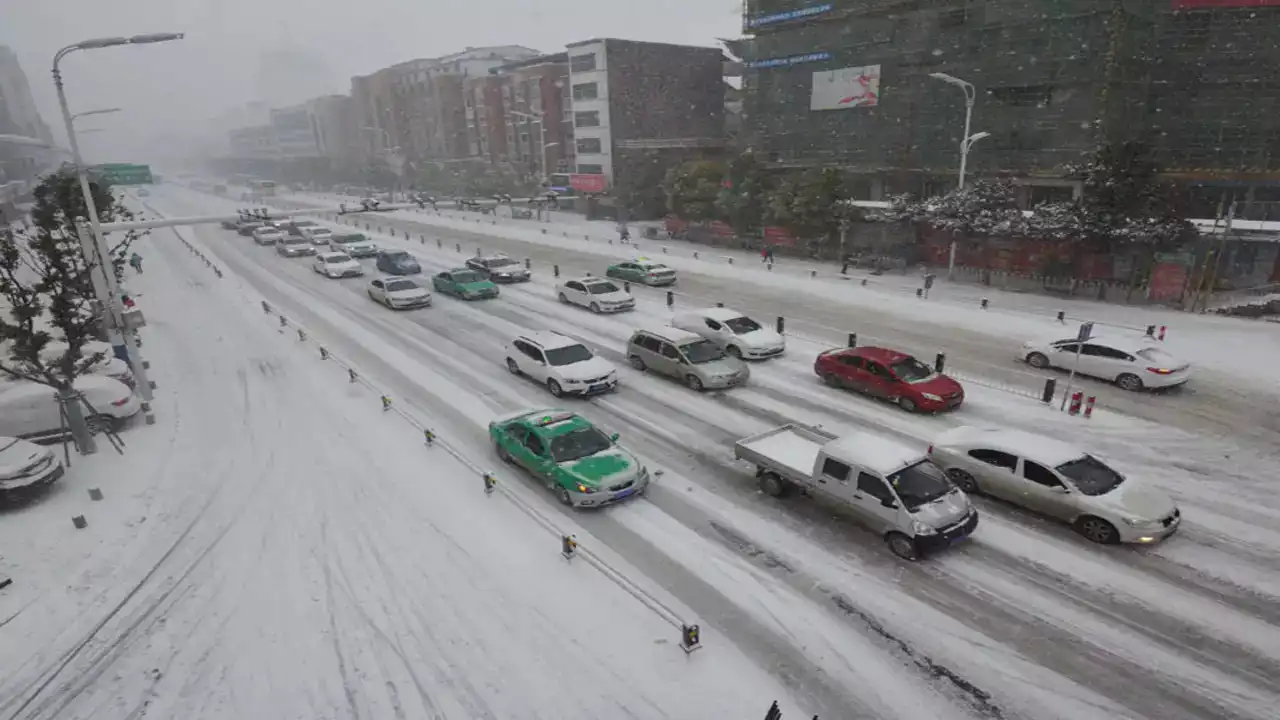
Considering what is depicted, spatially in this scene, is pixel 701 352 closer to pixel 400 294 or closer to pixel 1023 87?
pixel 400 294

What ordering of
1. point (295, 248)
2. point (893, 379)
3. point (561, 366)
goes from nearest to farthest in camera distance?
point (893, 379) → point (561, 366) → point (295, 248)

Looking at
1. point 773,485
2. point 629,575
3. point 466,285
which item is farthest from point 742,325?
point 466,285

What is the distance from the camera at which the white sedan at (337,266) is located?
3856 centimetres

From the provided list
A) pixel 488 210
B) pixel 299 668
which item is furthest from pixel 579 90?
pixel 299 668

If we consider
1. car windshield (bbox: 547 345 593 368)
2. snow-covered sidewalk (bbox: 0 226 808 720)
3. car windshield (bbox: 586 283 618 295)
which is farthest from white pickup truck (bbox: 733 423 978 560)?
car windshield (bbox: 586 283 618 295)

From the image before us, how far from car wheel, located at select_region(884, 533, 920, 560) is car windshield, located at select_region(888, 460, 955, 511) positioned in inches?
21.2

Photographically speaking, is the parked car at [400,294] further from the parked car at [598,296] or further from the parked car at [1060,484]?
the parked car at [1060,484]

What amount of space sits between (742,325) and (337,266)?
2667 cm

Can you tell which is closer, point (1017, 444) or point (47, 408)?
point (1017, 444)

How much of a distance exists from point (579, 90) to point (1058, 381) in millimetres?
66315

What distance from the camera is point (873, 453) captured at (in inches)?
477

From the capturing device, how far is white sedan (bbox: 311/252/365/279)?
127 ft

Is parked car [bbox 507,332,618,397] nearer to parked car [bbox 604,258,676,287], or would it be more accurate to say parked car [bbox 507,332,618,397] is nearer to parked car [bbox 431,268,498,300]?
parked car [bbox 431,268,498,300]

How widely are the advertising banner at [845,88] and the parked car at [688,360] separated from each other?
35573 mm
